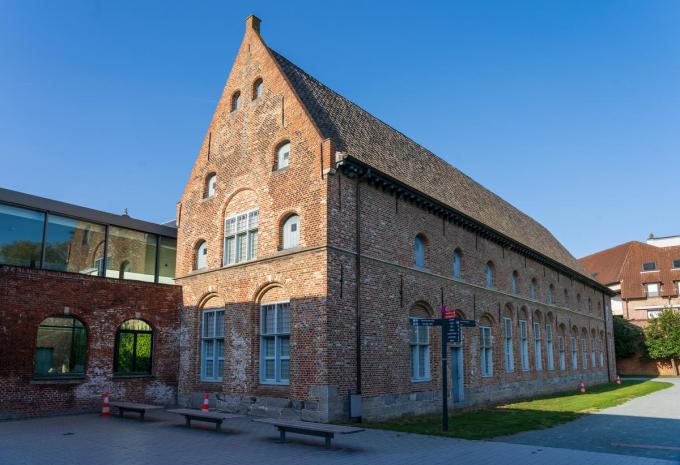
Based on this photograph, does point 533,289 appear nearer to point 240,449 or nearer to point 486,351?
point 486,351

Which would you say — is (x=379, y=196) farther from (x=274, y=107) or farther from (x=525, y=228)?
(x=525, y=228)

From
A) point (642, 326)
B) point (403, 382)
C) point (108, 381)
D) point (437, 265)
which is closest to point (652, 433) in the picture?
point (403, 382)

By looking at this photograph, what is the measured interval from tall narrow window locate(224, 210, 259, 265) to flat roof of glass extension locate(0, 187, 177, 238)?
12.2ft

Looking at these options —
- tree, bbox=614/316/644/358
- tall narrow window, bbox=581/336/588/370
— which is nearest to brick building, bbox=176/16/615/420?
tall narrow window, bbox=581/336/588/370

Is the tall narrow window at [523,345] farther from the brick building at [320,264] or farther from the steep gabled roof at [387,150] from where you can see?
the steep gabled roof at [387,150]

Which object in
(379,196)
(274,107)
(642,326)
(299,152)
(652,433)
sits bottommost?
(652,433)

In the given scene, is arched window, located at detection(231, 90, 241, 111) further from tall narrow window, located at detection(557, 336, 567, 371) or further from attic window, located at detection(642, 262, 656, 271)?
attic window, located at detection(642, 262, 656, 271)

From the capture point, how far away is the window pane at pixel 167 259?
20.9 m

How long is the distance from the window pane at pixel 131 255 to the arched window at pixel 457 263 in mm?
11342

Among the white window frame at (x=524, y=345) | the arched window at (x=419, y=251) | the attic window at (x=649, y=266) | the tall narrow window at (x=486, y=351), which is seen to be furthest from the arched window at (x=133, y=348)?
the attic window at (x=649, y=266)

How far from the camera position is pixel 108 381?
17.6m

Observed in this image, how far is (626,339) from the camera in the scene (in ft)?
155

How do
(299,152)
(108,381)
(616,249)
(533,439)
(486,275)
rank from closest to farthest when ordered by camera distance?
1. (533,439)
2. (299,152)
3. (108,381)
4. (486,275)
5. (616,249)

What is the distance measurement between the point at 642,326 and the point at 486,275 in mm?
34318
